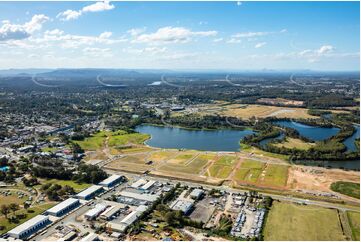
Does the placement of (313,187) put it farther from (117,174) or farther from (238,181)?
(117,174)

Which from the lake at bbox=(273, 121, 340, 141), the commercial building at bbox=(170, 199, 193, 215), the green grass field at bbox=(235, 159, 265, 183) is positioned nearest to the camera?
the commercial building at bbox=(170, 199, 193, 215)

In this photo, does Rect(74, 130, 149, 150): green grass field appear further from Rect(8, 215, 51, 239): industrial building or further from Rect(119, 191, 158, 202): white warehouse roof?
Rect(8, 215, 51, 239): industrial building

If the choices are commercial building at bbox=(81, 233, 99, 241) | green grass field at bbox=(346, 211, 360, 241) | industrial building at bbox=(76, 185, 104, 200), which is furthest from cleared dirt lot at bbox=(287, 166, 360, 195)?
commercial building at bbox=(81, 233, 99, 241)

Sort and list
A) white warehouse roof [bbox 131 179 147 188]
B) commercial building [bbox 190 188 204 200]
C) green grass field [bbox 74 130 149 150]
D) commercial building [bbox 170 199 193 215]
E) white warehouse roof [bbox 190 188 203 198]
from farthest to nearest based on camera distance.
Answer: green grass field [bbox 74 130 149 150], white warehouse roof [bbox 131 179 147 188], white warehouse roof [bbox 190 188 203 198], commercial building [bbox 190 188 204 200], commercial building [bbox 170 199 193 215]

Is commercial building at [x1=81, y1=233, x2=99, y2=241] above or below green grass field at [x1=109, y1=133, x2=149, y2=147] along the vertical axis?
below

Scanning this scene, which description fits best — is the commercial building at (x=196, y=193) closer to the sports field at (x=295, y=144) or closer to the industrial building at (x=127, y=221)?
the industrial building at (x=127, y=221)

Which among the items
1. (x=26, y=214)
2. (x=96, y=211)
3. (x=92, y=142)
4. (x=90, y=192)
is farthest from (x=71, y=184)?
(x=92, y=142)

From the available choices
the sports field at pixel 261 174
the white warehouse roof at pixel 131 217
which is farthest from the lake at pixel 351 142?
the white warehouse roof at pixel 131 217
